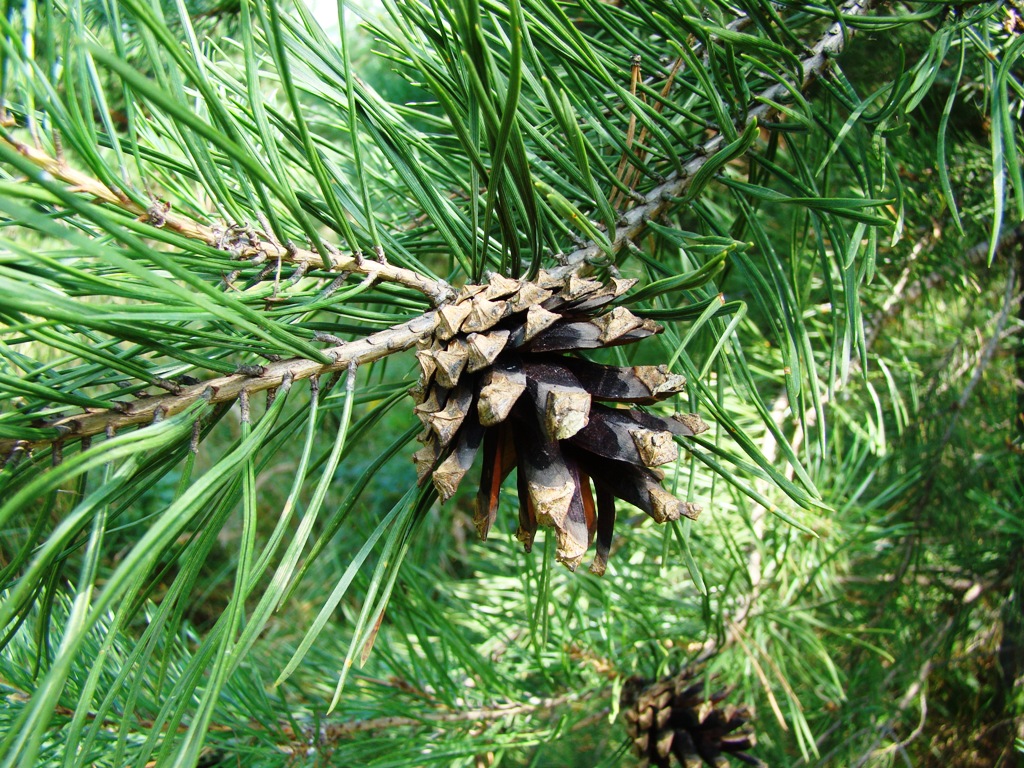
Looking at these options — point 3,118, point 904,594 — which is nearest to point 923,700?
point 904,594

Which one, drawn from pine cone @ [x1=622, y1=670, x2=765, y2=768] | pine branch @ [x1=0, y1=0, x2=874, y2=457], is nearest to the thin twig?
pine branch @ [x1=0, y1=0, x2=874, y2=457]

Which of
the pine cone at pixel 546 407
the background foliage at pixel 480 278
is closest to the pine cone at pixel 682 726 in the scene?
the background foliage at pixel 480 278

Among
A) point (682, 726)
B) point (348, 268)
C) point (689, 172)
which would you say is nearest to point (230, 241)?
point (348, 268)

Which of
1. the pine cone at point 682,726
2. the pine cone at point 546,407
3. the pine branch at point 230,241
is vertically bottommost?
the pine cone at point 682,726

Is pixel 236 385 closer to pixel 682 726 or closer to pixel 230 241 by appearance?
pixel 230 241

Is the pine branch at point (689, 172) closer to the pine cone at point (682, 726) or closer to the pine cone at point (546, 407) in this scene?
the pine cone at point (546, 407)

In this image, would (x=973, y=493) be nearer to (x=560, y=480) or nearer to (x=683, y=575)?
(x=683, y=575)

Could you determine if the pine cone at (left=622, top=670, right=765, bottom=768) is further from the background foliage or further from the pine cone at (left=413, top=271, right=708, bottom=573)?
the pine cone at (left=413, top=271, right=708, bottom=573)
